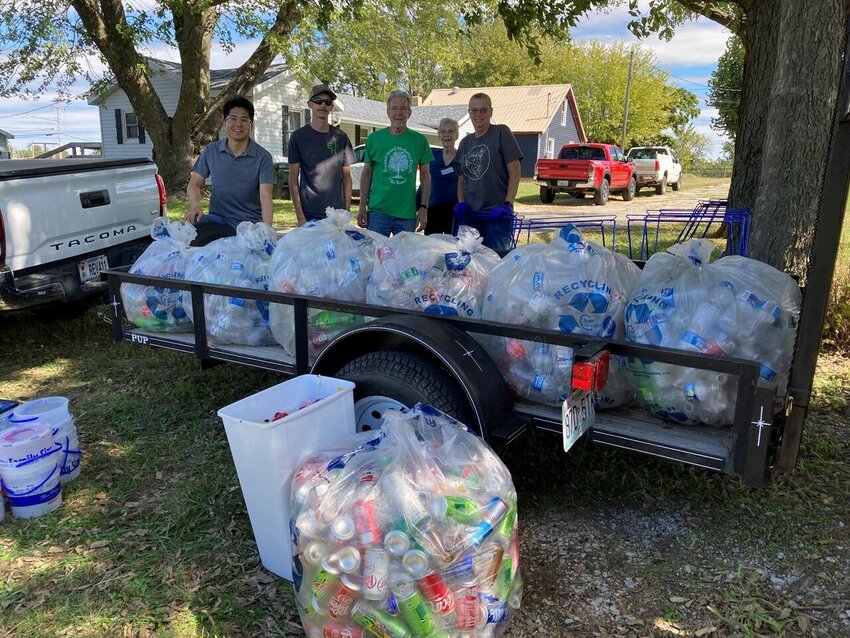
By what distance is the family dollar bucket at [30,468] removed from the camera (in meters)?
2.95

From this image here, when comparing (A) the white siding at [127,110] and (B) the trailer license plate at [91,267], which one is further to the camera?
(A) the white siding at [127,110]

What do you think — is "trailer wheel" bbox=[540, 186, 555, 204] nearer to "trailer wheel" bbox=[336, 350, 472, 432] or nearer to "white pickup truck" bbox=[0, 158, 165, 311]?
"white pickup truck" bbox=[0, 158, 165, 311]

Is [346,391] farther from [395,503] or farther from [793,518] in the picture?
[793,518]

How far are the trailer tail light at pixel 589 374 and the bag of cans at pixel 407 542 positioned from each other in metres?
0.39

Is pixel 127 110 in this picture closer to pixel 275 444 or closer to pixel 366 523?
pixel 275 444

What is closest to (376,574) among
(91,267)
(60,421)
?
(60,421)

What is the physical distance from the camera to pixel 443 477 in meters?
2.10

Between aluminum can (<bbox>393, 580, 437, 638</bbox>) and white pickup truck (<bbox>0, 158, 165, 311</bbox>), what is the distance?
3855 millimetres

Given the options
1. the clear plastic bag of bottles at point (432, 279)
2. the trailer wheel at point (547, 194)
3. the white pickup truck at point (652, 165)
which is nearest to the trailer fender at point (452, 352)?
the clear plastic bag of bottles at point (432, 279)

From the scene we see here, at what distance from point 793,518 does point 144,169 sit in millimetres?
5424

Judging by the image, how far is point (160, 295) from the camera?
12.7 ft

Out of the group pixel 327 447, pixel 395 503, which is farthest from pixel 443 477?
pixel 327 447

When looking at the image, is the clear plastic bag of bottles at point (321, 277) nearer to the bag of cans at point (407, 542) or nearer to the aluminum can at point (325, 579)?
the bag of cans at point (407, 542)

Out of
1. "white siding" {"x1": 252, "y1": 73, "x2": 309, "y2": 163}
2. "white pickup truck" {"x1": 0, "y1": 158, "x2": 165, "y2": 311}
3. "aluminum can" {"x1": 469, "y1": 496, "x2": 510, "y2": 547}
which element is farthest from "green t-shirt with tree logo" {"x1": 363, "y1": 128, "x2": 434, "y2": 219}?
"white siding" {"x1": 252, "y1": 73, "x2": 309, "y2": 163}
